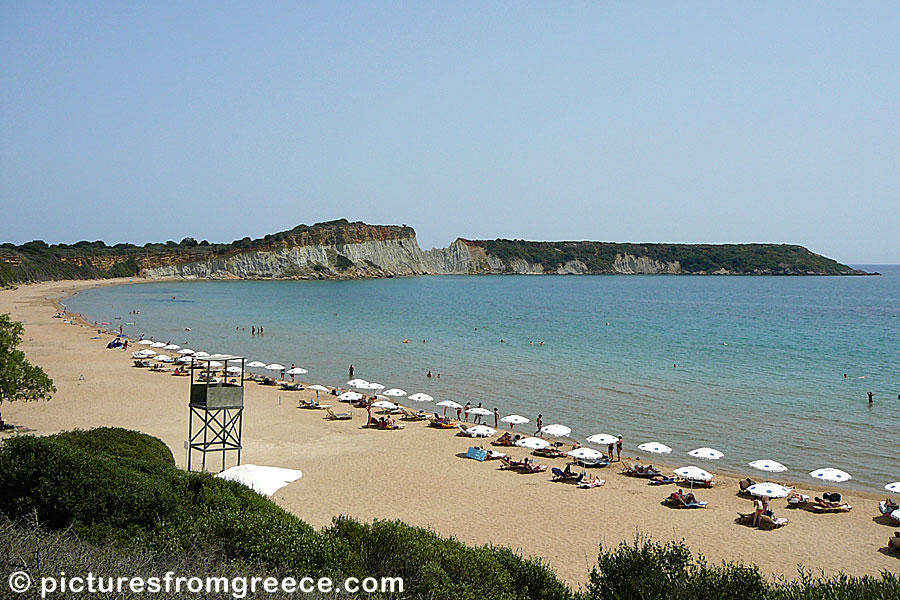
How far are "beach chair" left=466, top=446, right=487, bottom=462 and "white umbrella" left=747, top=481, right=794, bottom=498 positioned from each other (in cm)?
785

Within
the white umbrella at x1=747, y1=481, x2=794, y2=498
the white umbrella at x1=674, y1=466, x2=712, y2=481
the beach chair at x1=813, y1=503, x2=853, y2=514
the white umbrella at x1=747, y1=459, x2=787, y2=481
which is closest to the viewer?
the beach chair at x1=813, y1=503, x2=853, y2=514

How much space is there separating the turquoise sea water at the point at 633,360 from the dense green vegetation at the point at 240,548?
48.9 feet

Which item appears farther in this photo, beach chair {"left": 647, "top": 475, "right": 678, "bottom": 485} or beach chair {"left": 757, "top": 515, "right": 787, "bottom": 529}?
beach chair {"left": 647, "top": 475, "right": 678, "bottom": 485}

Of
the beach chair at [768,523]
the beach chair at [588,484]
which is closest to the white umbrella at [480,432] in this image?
the beach chair at [588,484]

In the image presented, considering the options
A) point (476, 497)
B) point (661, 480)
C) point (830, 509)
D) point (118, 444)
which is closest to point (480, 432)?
point (476, 497)

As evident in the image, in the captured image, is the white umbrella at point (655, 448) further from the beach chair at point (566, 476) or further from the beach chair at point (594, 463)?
the beach chair at point (566, 476)

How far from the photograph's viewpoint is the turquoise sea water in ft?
82.4

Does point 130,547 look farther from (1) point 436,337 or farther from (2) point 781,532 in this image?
(1) point 436,337

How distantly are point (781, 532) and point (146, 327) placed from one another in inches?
2203

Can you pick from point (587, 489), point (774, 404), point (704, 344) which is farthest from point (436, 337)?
point (587, 489)

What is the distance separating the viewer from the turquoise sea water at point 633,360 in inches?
989

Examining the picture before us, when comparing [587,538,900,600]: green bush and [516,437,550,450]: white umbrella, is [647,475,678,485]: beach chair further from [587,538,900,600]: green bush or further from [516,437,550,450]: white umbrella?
[587,538,900,600]: green bush

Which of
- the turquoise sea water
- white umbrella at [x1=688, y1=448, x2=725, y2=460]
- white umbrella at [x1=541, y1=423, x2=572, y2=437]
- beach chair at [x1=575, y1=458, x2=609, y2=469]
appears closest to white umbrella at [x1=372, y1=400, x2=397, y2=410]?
the turquoise sea water

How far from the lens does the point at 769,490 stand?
17.4 metres
